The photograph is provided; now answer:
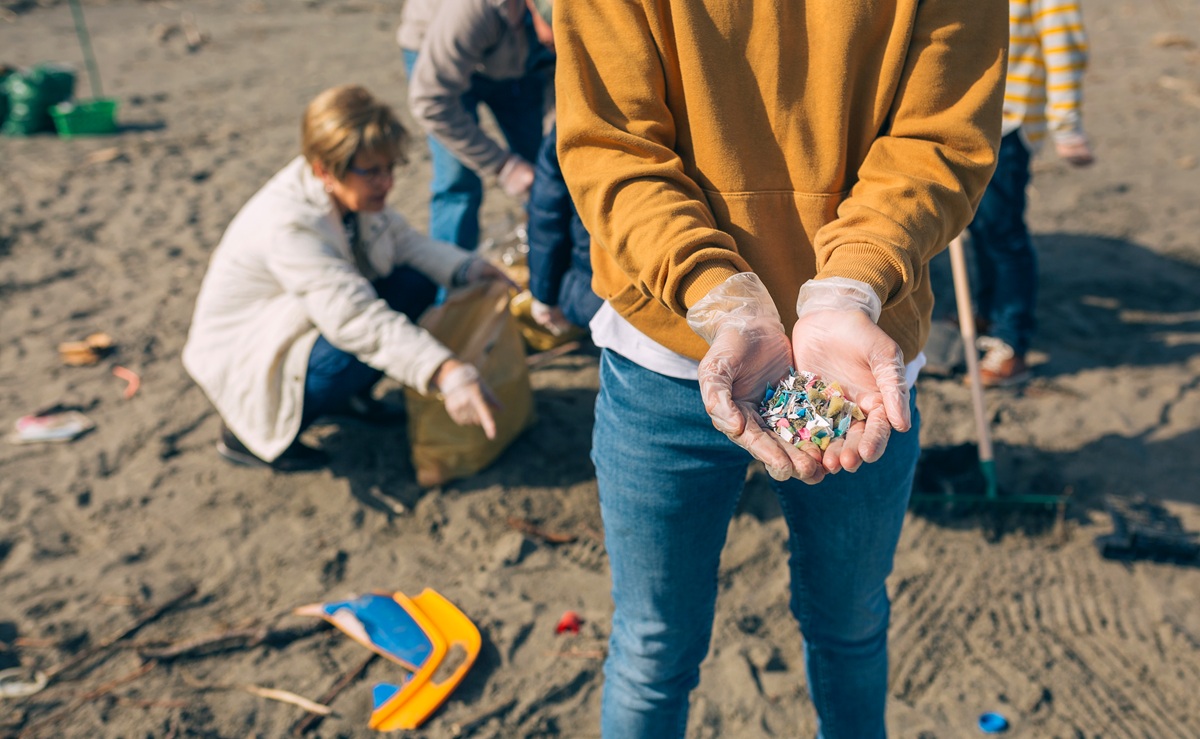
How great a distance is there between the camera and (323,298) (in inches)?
120

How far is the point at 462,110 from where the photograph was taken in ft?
12.0

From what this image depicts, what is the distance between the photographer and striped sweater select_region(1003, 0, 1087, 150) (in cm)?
337

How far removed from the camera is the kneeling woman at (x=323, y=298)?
9.83ft

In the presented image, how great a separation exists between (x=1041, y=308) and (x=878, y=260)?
341 cm

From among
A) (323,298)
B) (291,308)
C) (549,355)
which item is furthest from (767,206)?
(549,355)

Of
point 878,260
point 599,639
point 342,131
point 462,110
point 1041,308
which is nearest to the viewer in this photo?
point 878,260

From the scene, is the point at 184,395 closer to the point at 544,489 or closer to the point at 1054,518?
the point at 544,489

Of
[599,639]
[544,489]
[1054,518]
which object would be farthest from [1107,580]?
[544,489]

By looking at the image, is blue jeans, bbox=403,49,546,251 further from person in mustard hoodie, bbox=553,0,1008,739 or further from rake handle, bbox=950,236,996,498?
person in mustard hoodie, bbox=553,0,1008,739

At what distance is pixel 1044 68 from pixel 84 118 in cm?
626

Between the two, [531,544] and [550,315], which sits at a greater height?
[550,315]

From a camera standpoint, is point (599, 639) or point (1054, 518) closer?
point (599, 639)

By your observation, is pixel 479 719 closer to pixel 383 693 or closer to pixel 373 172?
pixel 383 693

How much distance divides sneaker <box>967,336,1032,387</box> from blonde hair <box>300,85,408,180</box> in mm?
2442
